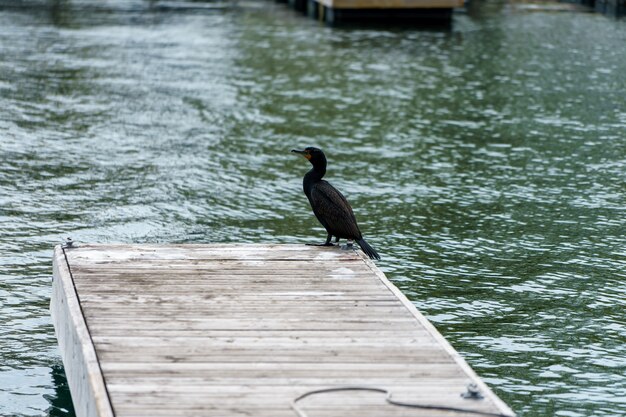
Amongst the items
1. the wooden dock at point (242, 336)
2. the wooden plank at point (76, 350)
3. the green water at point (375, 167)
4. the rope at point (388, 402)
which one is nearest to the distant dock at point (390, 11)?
the green water at point (375, 167)

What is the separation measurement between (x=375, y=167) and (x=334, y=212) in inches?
310

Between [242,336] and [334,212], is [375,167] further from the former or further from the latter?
[242,336]

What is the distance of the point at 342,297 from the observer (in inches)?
384

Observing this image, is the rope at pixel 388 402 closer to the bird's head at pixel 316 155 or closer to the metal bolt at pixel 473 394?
the metal bolt at pixel 473 394

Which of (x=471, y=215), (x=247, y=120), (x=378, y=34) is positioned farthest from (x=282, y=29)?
(x=471, y=215)

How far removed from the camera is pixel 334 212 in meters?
11.3

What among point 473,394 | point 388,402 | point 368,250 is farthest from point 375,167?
point 388,402

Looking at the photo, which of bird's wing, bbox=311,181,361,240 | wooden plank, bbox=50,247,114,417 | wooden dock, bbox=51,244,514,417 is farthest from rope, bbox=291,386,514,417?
bird's wing, bbox=311,181,361,240

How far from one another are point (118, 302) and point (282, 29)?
91.9 ft

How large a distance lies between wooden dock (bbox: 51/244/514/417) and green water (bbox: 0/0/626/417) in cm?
112

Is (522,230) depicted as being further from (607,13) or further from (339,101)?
(607,13)

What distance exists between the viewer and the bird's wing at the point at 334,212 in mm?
11305

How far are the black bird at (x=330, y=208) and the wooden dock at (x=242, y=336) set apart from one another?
0.18 metres

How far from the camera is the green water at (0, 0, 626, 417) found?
461 inches
